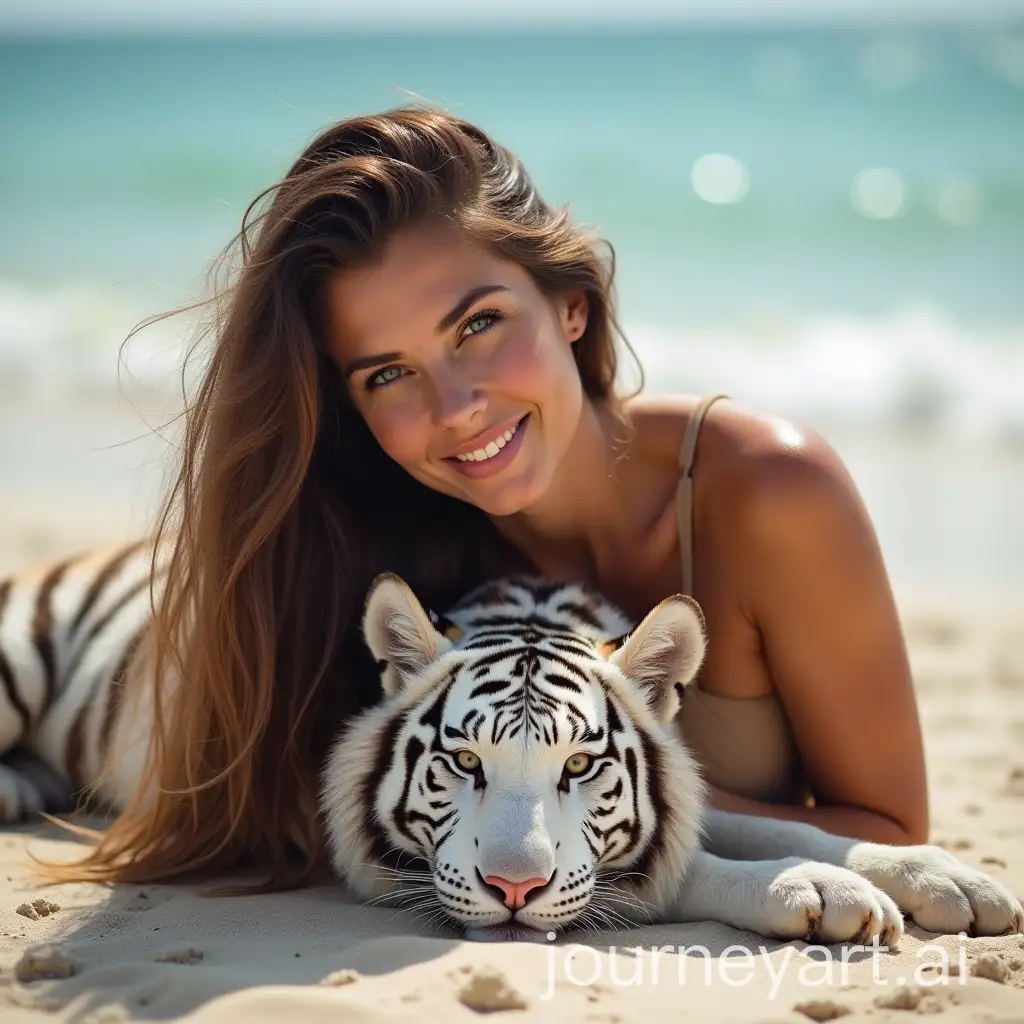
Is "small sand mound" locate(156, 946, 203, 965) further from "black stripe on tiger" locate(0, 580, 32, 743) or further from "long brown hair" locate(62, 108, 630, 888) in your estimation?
"black stripe on tiger" locate(0, 580, 32, 743)

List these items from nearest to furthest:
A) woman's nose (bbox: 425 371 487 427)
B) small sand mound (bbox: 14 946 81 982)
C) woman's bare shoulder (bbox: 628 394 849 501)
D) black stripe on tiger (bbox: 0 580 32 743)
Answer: small sand mound (bbox: 14 946 81 982) → woman's nose (bbox: 425 371 487 427) → woman's bare shoulder (bbox: 628 394 849 501) → black stripe on tiger (bbox: 0 580 32 743)

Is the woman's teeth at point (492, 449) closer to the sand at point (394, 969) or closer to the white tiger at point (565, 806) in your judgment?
the white tiger at point (565, 806)

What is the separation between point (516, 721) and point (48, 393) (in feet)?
34.5

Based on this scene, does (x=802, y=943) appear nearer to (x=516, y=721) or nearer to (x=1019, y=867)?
(x=516, y=721)

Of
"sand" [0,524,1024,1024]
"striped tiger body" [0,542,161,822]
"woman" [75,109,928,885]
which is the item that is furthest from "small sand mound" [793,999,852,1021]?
"striped tiger body" [0,542,161,822]

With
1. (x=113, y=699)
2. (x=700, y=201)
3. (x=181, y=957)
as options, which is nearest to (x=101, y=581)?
(x=113, y=699)

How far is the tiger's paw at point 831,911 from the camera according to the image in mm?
2318

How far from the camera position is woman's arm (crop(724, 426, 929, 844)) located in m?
2.93

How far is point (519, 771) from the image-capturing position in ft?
7.56

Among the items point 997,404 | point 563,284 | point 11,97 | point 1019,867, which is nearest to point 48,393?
point 997,404

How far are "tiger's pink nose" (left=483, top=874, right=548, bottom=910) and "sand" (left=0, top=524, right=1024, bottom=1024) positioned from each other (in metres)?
0.08

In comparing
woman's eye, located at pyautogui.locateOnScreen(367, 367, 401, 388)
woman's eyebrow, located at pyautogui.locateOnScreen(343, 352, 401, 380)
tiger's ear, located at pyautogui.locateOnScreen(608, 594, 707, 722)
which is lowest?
tiger's ear, located at pyautogui.locateOnScreen(608, 594, 707, 722)

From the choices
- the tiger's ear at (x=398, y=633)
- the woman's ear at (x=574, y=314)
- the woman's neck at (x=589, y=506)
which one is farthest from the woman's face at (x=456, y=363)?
the tiger's ear at (x=398, y=633)

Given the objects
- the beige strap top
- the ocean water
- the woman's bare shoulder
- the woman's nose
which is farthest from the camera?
the ocean water
